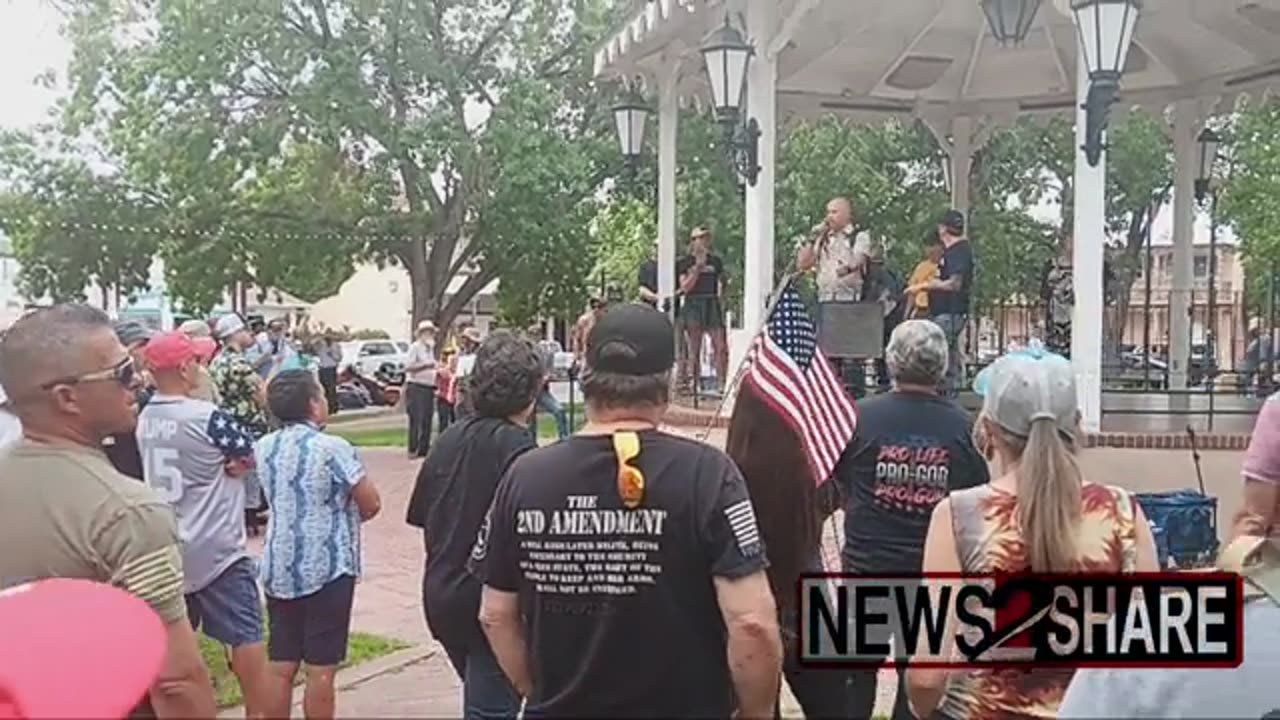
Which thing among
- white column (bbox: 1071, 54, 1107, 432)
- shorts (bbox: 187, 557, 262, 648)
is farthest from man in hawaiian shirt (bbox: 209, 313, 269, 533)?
white column (bbox: 1071, 54, 1107, 432)

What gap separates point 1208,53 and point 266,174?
55.5 ft

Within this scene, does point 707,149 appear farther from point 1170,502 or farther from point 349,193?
point 1170,502

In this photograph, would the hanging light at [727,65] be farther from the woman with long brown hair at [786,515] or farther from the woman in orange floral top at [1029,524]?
the woman in orange floral top at [1029,524]

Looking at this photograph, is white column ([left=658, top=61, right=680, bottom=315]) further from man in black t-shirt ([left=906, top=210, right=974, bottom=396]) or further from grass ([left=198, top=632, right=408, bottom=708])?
grass ([left=198, top=632, right=408, bottom=708])

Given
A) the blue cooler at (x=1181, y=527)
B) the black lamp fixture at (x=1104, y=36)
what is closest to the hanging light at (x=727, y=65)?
the black lamp fixture at (x=1104, y=36)

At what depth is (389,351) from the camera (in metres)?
40.8

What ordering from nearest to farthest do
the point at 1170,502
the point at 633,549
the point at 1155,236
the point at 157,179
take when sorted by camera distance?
the point at 633,549
the point at 1170,502
the point at 157,179
the point at 1155,236

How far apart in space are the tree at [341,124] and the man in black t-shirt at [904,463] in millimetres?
18091

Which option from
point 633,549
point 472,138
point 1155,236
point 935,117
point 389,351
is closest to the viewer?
point 633,549

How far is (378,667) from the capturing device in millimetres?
6613

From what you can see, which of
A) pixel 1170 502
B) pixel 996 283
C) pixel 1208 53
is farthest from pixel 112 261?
pixel 1170 502

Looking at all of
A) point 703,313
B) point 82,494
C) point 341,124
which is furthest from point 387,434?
point 82,494

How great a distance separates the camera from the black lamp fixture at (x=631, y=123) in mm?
13617

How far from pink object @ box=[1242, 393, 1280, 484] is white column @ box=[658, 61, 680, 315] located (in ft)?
30.9
